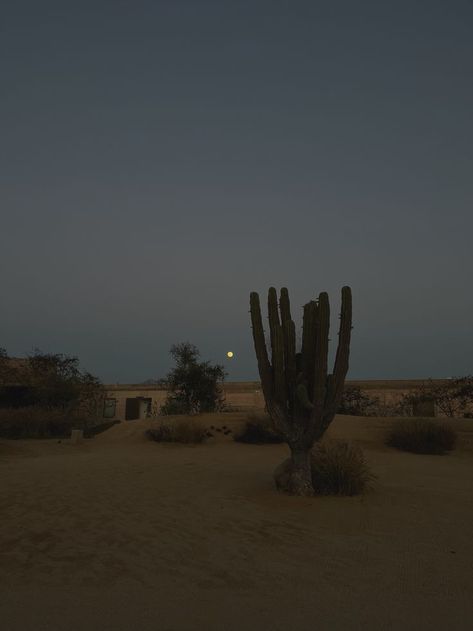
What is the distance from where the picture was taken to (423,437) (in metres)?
16.0

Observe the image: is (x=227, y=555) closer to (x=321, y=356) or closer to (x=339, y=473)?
(x=339, y=473)

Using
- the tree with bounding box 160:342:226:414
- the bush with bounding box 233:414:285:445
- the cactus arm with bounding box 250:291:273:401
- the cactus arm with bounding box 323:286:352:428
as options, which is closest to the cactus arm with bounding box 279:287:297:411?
the cactus arm with bounding box 250:291:273:401

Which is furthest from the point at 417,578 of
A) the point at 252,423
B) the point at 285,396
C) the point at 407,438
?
the point at 252,423

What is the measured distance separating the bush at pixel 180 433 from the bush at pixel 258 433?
1.39 m

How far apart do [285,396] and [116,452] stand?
902 centimetres

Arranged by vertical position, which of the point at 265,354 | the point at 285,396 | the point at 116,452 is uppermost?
the point at 265,354

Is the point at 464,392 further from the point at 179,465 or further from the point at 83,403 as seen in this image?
the point at 83,403

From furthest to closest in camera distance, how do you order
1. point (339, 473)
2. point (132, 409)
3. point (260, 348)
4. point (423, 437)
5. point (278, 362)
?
point (132, 409)
point (423, 437)
point (260, 348)
point (278, 362)
point (339, 473)

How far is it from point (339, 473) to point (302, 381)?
159 cm

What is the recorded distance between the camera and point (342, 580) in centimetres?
452

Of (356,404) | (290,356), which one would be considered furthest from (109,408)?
(290,356)

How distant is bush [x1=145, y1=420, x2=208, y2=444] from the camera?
58.6ft

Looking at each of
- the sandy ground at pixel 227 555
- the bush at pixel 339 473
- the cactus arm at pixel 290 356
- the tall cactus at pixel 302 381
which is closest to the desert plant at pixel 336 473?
the bush at pixel 339 473

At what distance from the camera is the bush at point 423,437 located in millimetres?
15703
